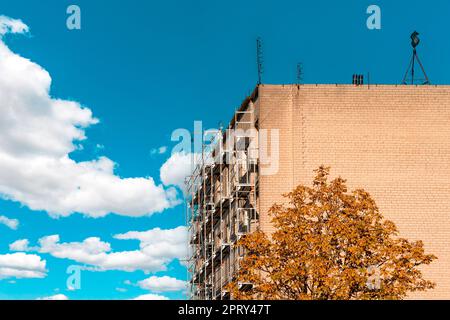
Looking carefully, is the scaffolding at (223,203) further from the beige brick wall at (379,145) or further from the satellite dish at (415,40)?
the satellite dish at (415,40)

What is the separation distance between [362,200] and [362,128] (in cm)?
1225

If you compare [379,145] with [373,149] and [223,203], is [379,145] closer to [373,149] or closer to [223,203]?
[373,149]

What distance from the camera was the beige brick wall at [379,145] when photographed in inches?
1555

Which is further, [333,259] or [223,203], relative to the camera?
[223,203]

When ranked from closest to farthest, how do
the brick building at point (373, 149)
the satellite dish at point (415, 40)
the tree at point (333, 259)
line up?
1. the tree at point (333, 259)
2. the brick building at point (373, 149)
3. the satellite dish at point (415, 40)

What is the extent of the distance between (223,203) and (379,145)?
474 inches

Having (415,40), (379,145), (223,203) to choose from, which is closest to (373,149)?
(379,145)

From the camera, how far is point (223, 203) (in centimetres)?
4825

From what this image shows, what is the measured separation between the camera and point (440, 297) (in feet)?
127

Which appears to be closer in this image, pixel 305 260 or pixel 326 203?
pixel 305 260

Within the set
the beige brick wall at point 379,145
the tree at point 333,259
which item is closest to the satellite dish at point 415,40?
the beige brick wall at point 379,145

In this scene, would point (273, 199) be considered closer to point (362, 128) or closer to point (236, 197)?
point (236, 197)

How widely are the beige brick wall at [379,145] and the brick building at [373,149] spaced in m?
0.05
